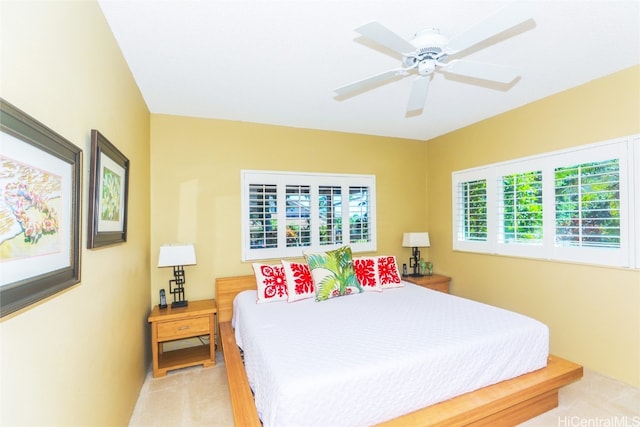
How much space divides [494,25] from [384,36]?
51 cm

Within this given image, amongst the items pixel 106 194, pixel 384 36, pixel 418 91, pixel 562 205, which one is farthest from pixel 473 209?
pixel 106 194

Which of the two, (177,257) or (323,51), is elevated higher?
(323,51)

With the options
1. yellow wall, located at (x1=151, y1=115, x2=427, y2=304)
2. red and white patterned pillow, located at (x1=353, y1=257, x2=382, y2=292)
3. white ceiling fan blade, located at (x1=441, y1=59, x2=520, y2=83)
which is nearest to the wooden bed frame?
yellow wall, located at (x1=151, y1=115, x2=427, y2=304)

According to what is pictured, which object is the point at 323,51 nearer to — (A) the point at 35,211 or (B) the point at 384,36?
(B) the point at 384,36

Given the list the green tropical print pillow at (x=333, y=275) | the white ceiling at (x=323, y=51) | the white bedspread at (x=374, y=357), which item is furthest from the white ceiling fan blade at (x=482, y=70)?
the green tropical print pillow at (x=333, y=275)

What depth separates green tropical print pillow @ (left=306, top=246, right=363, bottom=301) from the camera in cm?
303

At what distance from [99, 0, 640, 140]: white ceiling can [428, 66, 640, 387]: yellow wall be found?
0.20 meters

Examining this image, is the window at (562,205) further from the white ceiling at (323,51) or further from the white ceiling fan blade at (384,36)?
the white ceiling fan blade at (384,36)

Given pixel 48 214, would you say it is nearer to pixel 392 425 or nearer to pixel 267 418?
pixel 267 418

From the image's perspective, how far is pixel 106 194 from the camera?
1709 millimetres

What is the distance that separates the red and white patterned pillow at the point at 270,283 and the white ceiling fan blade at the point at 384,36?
2.27 meters

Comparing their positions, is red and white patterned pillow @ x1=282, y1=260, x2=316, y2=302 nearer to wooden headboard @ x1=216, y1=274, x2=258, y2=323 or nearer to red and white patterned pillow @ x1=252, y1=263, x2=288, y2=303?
red and white patterned pillow @ x1=252, y1=263, x2=288, y2=303

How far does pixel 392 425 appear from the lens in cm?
162

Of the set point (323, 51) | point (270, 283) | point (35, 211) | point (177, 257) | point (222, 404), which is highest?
point (323, 51)
